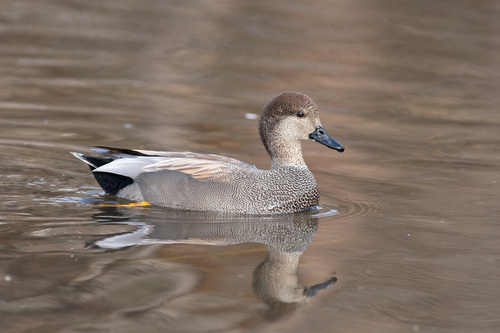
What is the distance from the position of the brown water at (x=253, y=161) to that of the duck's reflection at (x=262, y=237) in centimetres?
3

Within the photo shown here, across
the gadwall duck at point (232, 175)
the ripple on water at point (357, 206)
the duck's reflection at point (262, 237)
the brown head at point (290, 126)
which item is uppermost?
the brown head at point (290, 126)

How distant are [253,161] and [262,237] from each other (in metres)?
2.39

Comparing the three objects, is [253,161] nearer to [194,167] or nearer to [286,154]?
[286,154]

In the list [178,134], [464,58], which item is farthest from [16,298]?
[464,58]

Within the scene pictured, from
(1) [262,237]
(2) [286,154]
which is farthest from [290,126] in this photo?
(1) [262,237]

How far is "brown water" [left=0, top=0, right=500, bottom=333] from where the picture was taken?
5117 millimetres

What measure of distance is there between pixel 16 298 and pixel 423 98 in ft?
27.5

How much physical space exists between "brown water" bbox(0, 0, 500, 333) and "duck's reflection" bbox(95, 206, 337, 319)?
0.08 feet

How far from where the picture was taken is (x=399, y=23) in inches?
655

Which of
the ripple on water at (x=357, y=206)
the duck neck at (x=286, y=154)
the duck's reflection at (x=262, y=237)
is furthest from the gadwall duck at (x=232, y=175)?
the ripple on water at (x=357, y=206)

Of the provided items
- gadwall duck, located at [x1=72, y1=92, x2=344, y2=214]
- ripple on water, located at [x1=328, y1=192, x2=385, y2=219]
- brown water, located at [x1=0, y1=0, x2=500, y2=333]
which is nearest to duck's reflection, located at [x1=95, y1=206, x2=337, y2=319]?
brown water, located at [x1=0, y1=0, x2=500, y2=333]

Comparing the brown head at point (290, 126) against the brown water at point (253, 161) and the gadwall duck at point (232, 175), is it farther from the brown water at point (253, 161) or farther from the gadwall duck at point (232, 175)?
the brown water at point (253, 161)

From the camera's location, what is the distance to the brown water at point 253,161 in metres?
5.12

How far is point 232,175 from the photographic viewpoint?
713 centimetres
